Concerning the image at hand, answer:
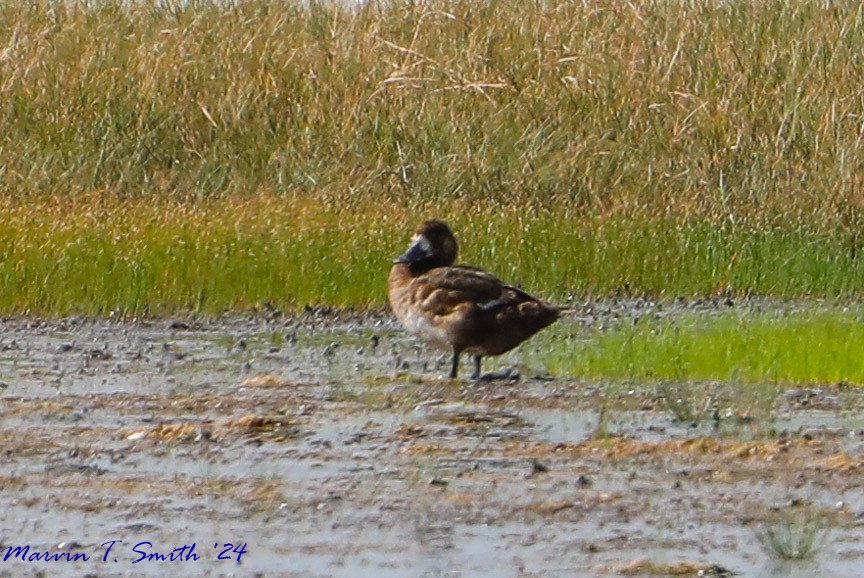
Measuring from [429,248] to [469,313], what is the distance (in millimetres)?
908

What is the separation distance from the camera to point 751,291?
44.0ft

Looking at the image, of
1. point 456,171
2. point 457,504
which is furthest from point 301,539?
point 456,171

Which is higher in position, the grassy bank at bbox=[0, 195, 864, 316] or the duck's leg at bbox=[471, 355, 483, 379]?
the duck's leg at bbox=[471, 355, 483, 379]

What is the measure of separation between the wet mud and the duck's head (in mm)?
529

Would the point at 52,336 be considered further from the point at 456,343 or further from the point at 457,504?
the point at 457,504

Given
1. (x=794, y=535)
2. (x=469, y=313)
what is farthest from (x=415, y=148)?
(x=794, y=535)

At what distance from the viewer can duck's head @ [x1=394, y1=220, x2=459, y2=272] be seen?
9.78 meters

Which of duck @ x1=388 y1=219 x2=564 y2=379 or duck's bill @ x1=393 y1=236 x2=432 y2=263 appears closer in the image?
duck @ x1=388 y1=219 x2=564 y2=379

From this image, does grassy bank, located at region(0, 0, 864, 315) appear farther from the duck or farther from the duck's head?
the duck

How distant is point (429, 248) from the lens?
9.81m

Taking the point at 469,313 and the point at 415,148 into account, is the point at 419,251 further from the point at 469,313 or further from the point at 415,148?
the point at 415,148

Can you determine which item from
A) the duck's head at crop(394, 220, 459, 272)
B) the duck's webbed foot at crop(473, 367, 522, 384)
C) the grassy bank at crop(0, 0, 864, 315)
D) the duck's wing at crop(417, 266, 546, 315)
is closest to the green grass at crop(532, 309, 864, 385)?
the duck's webbed foot at crop(473, 367, 522, 384)

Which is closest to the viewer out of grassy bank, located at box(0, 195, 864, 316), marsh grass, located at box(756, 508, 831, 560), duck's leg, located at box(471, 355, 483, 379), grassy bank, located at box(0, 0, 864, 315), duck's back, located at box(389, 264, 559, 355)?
marsh grass, located at box(756, 508, 831, 560)

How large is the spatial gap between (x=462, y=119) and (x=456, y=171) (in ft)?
3.92
